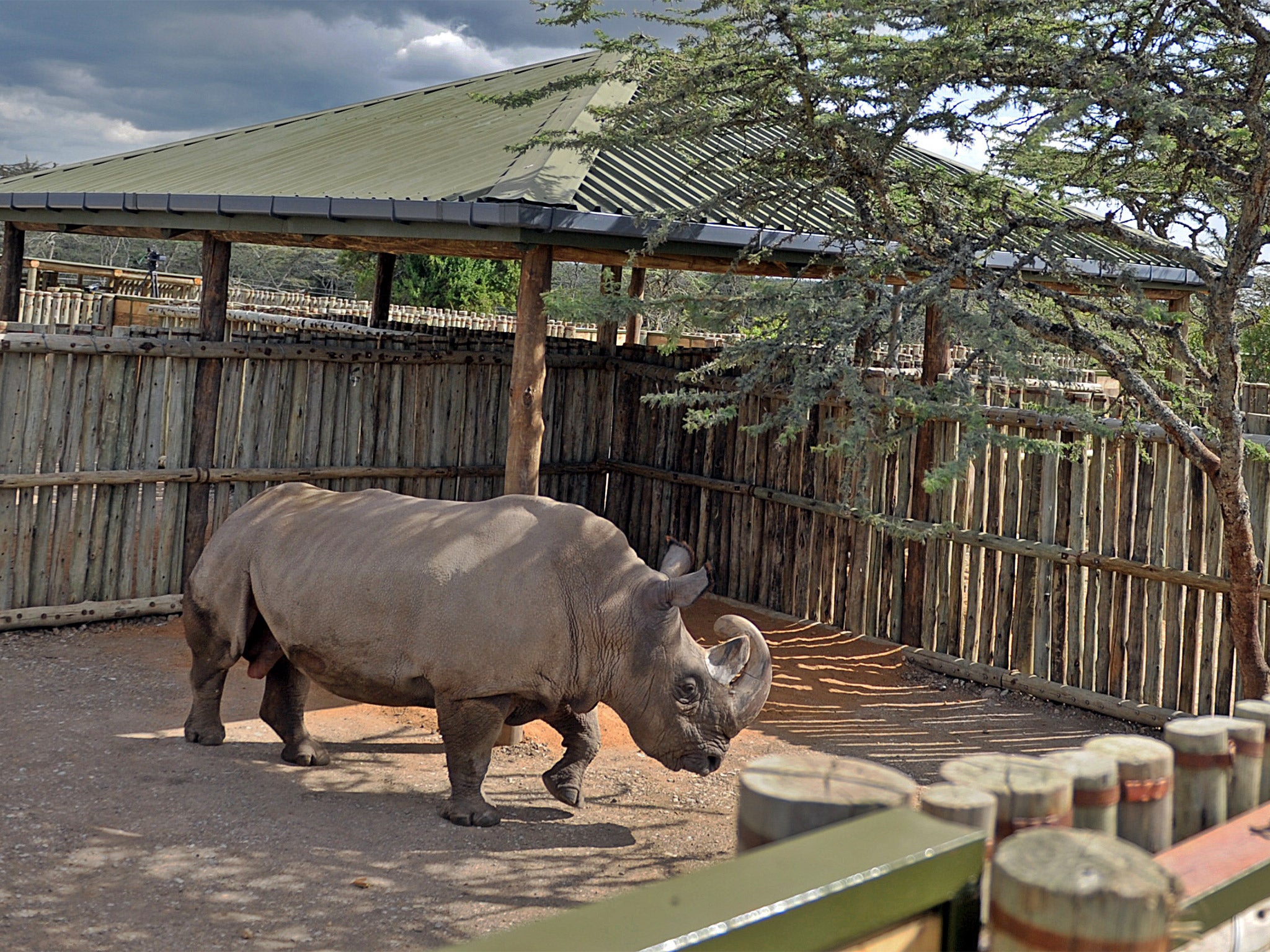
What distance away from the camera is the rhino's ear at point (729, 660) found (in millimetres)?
6383

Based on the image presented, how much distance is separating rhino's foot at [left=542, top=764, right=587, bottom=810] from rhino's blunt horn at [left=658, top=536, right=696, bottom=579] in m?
1.23

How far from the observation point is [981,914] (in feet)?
5.92

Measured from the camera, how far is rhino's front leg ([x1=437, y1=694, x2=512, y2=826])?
6.38 meters

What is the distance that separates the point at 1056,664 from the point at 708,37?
5.29 meters

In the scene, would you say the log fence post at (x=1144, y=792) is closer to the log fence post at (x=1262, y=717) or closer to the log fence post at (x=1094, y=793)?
the log fence post at (x=1094, y=793)

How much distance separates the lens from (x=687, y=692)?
6.34 metres

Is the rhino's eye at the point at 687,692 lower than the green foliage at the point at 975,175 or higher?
lower

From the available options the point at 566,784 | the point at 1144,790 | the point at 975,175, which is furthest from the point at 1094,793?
the point at 975,175

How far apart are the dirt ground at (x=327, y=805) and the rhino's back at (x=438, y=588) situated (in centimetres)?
80

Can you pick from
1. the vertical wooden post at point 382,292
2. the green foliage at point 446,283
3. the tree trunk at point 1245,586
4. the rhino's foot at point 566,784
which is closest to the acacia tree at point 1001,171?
the tree trunk at point 1245,586

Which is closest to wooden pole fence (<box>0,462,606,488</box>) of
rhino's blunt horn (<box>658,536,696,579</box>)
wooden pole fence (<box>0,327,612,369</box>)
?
wooden pole fence (<box>0,327,612,369</box>)

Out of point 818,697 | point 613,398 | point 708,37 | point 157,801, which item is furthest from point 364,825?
A: point 613,398

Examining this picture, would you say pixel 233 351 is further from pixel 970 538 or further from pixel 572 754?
pixel 970 538

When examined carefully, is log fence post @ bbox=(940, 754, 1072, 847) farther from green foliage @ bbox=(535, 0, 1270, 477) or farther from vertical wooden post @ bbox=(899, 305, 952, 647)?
vertical wooden post @ bbox=(899, 305, 952, 647)
